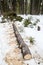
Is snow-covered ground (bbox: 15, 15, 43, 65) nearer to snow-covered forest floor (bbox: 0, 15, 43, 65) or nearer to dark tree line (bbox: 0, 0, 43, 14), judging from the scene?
snow-covered forest floor (bbox: 0, 15, 43, 65)

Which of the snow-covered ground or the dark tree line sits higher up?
the dark tree line

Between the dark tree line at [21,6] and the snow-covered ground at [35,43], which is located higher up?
the dark tree line at [21,6]

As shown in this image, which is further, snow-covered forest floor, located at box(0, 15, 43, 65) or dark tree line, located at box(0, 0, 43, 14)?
dark tree line, located at box(0, 0, 43, 14)

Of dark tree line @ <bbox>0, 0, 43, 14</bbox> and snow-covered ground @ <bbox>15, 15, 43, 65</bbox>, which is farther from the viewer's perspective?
dark tree line @ <bbox>0, 0, 43, 14</bbox>

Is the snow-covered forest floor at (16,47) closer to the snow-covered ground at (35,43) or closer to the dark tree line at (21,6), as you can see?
the snow-covered ground at (35,43)

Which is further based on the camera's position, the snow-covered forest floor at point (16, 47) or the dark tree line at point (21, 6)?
the dark tree line at point (21, 6)

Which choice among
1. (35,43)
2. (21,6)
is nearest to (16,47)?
(35,43)

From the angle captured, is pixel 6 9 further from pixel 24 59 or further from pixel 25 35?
pixel 24 59

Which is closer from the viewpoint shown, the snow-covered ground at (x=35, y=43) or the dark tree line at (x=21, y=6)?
the snow-covered ground at (x=35, y=43)

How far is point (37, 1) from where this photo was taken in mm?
8727

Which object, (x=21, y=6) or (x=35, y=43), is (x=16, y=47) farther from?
(x=21, y=6)

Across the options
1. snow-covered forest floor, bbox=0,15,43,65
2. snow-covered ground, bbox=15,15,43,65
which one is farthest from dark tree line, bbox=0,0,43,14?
snow-covered forest floor, bbox=0,15,43,65

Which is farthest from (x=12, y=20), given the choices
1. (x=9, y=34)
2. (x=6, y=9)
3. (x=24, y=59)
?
(x=24, y=59)

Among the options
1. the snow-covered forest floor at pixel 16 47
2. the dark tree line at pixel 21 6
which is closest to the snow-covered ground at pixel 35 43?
the snow-covered forest floor at pixel 16 47
